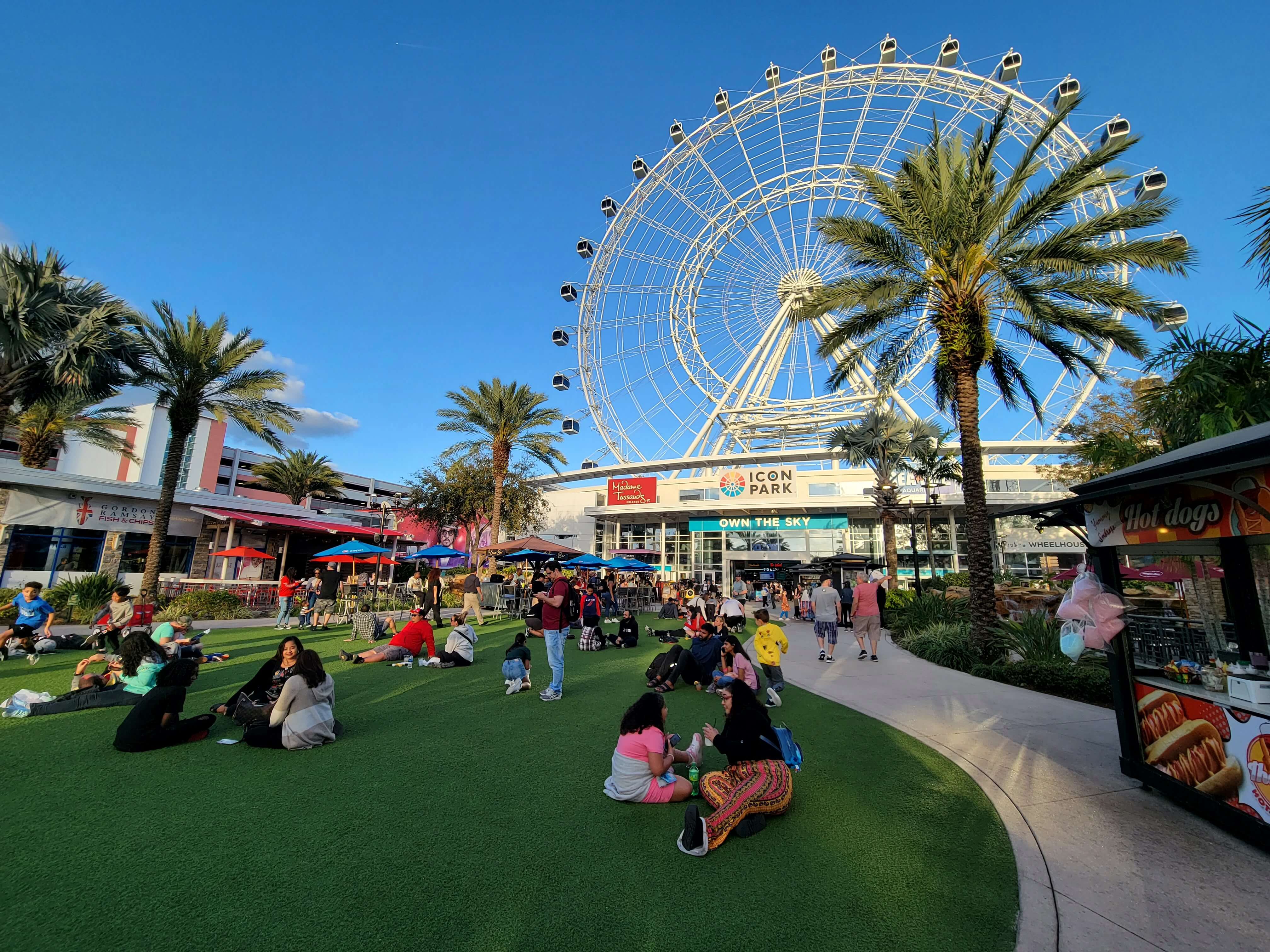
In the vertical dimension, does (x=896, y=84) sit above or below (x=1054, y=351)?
above

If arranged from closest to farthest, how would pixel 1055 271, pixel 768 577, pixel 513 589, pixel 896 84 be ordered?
pixel 1055 271 < pixel 513 589 < pixel 896 84 < pixel 768 577

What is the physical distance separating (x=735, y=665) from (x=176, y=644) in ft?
27.4

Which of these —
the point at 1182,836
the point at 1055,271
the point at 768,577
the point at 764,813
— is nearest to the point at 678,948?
the point at 764,813

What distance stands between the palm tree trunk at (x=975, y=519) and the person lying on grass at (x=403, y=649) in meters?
10.4

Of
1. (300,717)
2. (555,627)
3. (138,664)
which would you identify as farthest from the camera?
(555,627)

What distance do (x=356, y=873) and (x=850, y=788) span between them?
12.9ft

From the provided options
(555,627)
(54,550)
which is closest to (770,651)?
(555,627)

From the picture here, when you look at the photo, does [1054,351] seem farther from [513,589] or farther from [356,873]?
[513,589]

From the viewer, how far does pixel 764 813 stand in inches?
163

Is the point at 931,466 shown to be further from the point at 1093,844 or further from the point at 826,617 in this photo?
the point at 1093,844

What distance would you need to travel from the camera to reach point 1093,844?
390 centimetres

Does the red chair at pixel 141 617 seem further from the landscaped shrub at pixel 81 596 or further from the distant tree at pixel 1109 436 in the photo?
the distant tree at pixel 1109 436

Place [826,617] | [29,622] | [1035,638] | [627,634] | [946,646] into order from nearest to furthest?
[29,622], [1035,638], [946,646], [826,617], [627,634]

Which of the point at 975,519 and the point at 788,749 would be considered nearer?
the point at 788,749
